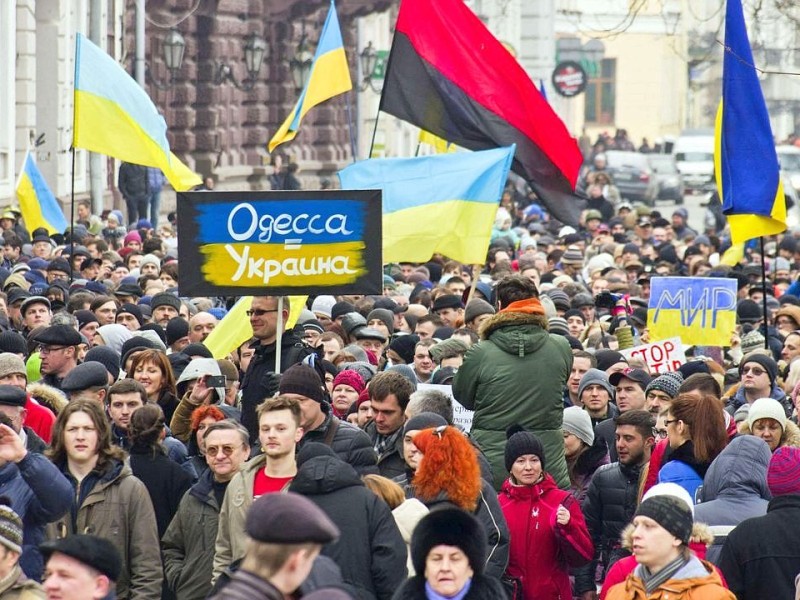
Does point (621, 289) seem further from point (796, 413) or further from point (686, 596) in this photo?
point (686, 596)

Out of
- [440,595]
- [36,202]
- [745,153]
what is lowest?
[440,595]

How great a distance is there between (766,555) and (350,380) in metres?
3.42

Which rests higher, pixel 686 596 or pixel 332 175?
pixel 332 175

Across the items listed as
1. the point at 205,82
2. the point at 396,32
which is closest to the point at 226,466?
the point at 396,32

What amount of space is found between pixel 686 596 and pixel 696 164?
46672 mm

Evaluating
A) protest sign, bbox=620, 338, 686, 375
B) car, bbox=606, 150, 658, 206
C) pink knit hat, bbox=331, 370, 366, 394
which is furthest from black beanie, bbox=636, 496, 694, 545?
car, bbox=606, 150, 658, 206

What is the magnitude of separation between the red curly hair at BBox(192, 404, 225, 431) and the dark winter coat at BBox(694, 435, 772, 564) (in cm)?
211

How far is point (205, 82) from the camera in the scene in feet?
116

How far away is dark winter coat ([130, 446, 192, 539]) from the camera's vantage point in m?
7.87

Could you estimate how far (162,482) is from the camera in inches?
311

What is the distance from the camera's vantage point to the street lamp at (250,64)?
33.8 m

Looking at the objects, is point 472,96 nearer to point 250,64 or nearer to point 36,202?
point 36,202

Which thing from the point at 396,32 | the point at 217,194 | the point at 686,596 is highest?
the point at 396,32

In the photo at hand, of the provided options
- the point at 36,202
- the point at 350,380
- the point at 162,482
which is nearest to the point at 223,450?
the point at 162,482
